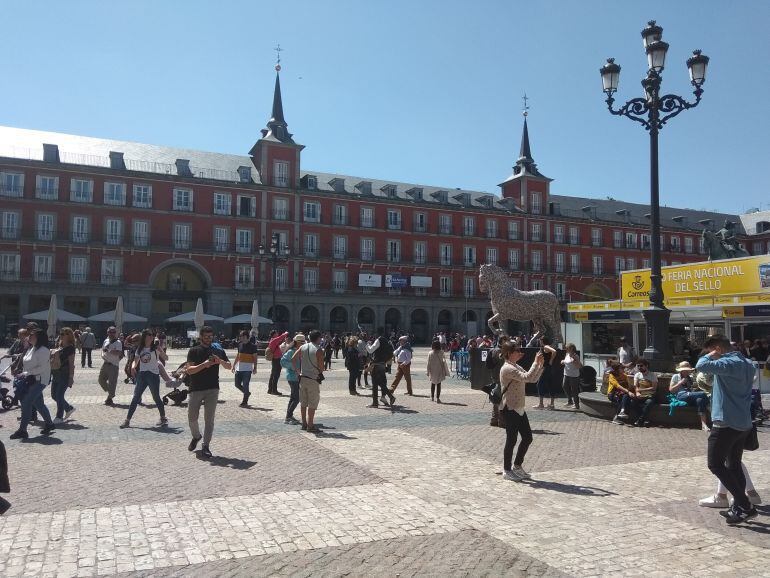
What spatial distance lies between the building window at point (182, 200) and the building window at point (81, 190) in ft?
19.1

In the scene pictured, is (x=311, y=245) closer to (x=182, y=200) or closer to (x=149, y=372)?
(x=182, y=200)

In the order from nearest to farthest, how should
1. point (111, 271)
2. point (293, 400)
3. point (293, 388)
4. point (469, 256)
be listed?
point (293, 400)
point (293, 388)
point (111, 271)
point (469, 256)

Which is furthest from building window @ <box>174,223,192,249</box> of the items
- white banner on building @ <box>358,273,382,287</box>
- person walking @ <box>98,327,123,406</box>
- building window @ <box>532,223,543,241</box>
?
person walking @ <box>98,327,123,406</box>

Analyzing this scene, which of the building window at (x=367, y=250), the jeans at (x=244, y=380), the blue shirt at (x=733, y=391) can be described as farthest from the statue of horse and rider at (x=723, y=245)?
the building window at (x=367, y=250)

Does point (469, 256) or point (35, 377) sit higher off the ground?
point (469, 256)

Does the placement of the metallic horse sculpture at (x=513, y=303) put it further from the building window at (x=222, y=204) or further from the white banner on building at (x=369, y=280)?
the building window at (x=222, y=204)

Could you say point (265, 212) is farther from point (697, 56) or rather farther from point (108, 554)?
point (108, 554)

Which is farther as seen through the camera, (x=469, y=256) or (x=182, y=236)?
(x=469, y=256)

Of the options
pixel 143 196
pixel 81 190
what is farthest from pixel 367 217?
pixel 81 190

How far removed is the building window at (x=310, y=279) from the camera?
4897 cm

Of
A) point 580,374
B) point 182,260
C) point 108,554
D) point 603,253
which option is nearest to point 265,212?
point 182,260

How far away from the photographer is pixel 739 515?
523cm

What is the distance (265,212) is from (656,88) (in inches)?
1561

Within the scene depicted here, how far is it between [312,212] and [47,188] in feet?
64.3
